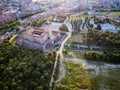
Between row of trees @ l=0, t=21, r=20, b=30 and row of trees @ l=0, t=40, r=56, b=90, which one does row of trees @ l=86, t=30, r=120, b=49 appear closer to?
row of trees @ l=0, t=40, r=56, b=90

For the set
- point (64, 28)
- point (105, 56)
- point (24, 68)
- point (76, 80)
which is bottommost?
point (76, 80)

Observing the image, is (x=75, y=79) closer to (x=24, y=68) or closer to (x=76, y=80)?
(x=76, y=80)

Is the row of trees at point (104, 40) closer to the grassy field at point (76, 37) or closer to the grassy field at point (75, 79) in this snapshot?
the grassy field at point (76, 37)

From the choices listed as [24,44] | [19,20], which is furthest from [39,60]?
[19,20]

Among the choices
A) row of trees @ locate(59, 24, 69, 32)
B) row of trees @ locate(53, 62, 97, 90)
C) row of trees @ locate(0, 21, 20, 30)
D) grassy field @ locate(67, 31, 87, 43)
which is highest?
row of trees @ locate(0, 21, 20, 30)

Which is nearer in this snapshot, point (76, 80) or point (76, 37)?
point (76, 80)

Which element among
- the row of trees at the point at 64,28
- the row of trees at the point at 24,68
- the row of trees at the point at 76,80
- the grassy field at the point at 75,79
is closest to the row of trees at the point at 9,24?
the row of trees at the point at 64,28

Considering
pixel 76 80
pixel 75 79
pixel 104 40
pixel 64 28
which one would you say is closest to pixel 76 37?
pixel 64 28

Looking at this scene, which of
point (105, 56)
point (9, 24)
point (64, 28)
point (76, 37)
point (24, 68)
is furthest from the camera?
point (9, 24)

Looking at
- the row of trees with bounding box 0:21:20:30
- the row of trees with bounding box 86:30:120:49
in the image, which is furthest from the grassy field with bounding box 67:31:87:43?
the row of trees with bounding box 0:21:20:30
